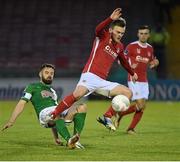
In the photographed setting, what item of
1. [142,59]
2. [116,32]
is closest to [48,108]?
[116,32]

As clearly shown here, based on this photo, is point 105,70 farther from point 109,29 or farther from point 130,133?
point 130,133

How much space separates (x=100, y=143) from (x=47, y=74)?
1.47m

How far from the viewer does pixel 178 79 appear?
79.2 ft

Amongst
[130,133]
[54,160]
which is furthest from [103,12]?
[54,160]

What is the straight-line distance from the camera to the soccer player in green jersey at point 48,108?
29.7ft

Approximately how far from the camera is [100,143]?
→ 33.1 ft

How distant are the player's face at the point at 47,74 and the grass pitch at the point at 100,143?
3.25 ft

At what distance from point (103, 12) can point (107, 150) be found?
1942cm

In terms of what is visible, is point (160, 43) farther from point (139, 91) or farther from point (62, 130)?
point (62, 130)

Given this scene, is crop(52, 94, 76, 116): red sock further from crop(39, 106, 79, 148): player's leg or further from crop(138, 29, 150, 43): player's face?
crop(138, 29, 150, 43): player's face

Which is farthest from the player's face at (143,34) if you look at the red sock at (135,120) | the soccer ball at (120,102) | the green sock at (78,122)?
the green sock at (78,122)

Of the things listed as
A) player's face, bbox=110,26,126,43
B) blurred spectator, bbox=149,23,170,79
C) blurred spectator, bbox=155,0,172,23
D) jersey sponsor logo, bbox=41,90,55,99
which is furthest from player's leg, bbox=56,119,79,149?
blurred spectator, bbox=155,0,172,23

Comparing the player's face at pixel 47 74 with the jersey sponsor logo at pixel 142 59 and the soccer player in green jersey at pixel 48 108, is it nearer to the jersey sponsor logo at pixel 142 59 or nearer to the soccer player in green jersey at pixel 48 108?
the soccer player in green jersey at pixel 48 108

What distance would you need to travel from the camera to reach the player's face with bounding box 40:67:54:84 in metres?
9.43
